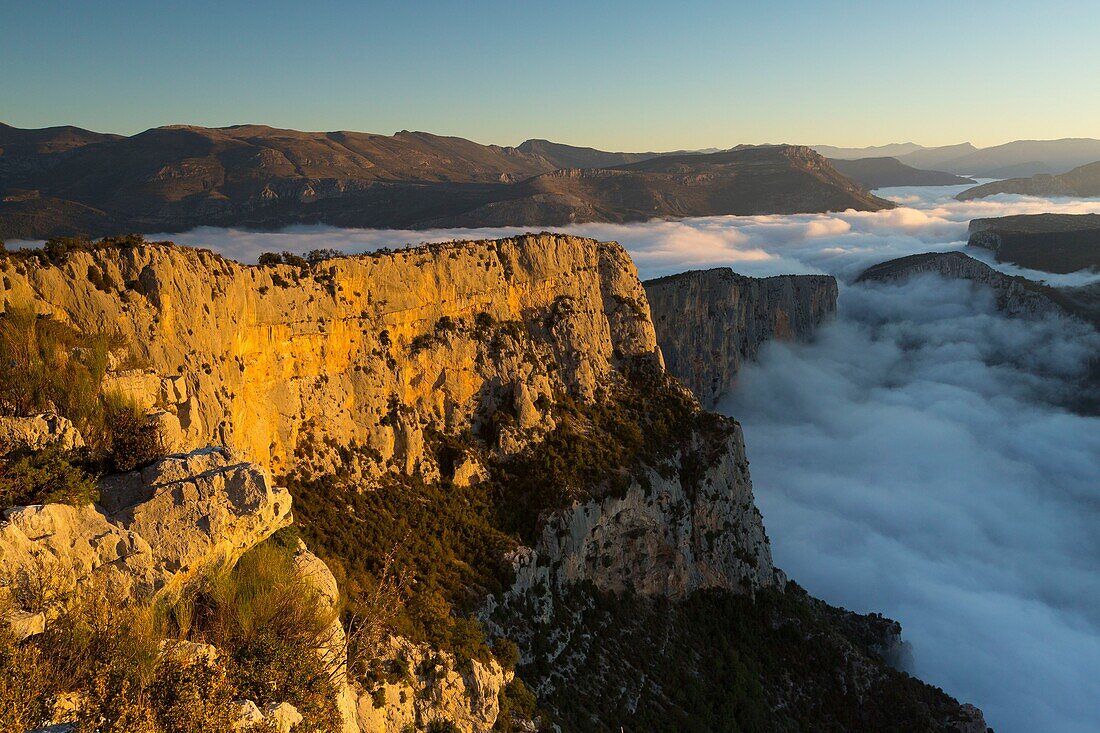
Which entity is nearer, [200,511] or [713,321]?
[200,511]

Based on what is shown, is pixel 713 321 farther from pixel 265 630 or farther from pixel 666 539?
pixel 265 630

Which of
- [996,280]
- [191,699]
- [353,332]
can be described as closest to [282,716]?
[191,699]

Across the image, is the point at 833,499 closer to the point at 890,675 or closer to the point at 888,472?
the point at 888,472

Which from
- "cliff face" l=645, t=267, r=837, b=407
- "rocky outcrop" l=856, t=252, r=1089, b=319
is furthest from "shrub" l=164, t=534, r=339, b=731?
"rocky outcrop" l=856, t=252, r=1089, b=319

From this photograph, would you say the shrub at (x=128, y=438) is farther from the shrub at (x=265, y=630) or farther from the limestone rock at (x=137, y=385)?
the shrub at (x=265, y=630)

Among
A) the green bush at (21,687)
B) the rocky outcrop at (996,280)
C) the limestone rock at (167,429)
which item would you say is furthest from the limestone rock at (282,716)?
the rocky outcrop at (996,280)

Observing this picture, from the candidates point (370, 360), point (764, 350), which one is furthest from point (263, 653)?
point (764, 350)

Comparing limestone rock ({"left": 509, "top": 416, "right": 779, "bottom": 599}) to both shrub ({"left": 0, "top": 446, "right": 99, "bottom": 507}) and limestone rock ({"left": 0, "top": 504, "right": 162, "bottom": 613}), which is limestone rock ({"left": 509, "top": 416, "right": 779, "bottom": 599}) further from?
shrub ({"left": 0, "top": 446, "right": 99, "bottom": 507})

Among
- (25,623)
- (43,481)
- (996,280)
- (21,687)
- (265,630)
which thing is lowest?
(996,280)
